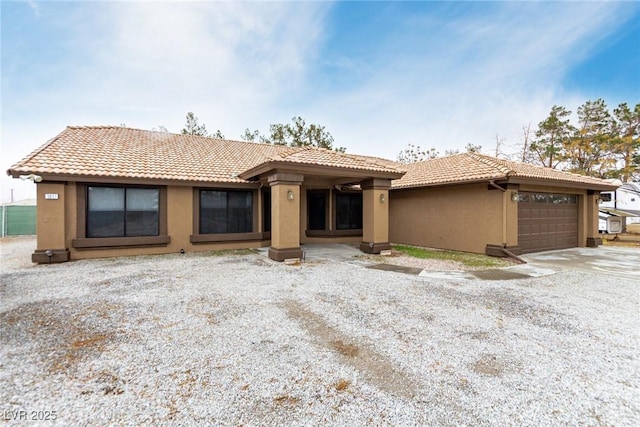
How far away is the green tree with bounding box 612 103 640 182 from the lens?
25734 millimetres

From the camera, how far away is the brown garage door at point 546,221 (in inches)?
430

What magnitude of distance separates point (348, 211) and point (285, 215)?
5.60m

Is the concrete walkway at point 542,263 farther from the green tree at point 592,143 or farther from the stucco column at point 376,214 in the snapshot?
the green tree at point 592,143

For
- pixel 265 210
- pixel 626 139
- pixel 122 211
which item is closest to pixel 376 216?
pixel 265 210

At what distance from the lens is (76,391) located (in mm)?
2639

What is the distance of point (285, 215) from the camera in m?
8.89

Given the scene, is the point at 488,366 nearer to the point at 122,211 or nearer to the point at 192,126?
the point at 122,211

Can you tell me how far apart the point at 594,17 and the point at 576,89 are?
13.8m

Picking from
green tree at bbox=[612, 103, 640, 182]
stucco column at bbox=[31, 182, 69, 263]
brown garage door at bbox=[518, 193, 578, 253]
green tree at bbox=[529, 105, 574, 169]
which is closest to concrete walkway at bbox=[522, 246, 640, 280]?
brown garage door at bbox=[518, 193, 578, 253]

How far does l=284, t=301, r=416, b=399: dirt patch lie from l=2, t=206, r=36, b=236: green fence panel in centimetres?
2011

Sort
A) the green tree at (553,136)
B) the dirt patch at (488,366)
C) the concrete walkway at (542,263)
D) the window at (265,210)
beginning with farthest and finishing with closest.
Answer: the green tree at (553,136) → the window at (265,210) → the concrete walkway at (542,263) → the dirt patch at (488,366)

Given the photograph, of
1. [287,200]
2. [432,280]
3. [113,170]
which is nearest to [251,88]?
[113,170]

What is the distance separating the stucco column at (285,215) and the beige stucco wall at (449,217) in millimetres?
6236

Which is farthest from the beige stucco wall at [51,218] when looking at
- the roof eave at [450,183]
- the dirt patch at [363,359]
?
the roof eave at [450,183]
